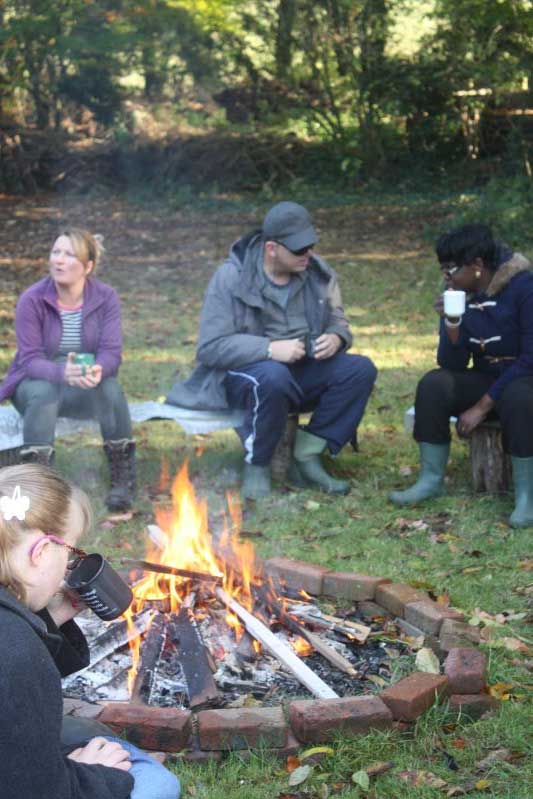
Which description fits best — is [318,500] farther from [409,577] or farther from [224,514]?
[409,577]

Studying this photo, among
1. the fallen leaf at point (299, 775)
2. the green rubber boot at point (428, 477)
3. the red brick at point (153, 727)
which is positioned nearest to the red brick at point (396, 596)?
the fallen leaf at point (299, 775)

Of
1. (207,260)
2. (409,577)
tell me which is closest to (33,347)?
(409,577)

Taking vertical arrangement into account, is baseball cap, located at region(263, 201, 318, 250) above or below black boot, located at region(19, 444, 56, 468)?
above

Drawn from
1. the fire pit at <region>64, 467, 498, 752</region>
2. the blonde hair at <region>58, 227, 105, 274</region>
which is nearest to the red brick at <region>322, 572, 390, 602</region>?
the fire pit at <region>64, 467, 498, 752</region>

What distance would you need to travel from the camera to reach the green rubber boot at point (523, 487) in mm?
5480

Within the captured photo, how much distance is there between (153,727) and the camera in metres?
3.42

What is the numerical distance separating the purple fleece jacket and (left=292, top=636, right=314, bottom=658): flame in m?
2.39

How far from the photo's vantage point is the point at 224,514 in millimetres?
5762

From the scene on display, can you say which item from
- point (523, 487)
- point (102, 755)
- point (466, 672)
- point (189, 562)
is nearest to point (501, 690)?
point (466, 672)

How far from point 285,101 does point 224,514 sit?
11812 millimetres

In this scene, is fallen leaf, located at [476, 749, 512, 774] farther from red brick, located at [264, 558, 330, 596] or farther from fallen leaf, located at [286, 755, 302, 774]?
red brick, located at [264, 558, 330, 596]

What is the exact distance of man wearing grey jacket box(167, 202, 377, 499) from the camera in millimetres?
6008

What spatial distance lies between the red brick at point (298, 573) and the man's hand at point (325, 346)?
177 centimetres

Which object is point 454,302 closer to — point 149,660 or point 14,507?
point 149,660
